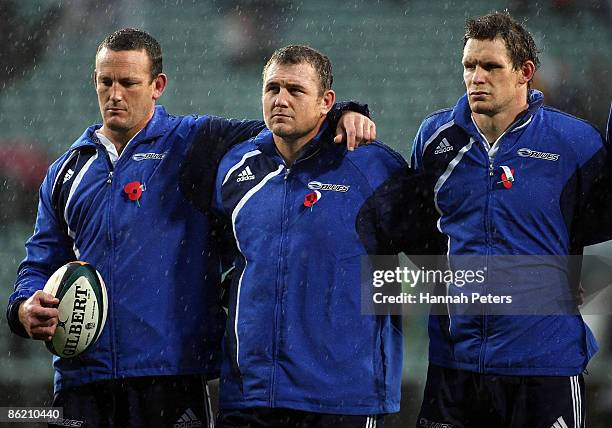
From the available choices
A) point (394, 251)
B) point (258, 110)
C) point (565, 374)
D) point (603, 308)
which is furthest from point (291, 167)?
point (258, 110)

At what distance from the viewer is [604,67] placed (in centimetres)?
905

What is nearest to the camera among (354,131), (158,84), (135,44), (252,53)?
(354,131)

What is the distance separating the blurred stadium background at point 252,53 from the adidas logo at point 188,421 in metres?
4.91

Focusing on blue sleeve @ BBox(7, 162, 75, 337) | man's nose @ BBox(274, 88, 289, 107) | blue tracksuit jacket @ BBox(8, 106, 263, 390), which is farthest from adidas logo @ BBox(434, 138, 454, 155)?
blue sleeve @ BBox(7, 162, 75, 337)

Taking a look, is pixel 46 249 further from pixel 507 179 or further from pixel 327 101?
pixel 507 179

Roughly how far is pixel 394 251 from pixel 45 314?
1.37 m

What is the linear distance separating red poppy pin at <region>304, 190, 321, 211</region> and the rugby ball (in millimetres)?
881

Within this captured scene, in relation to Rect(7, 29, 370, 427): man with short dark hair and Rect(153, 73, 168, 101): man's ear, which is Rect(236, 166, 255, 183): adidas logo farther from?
Rect(153, 73, 168, 101): man's ear

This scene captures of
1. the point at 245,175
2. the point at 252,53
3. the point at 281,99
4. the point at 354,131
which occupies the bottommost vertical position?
the point at 245,175

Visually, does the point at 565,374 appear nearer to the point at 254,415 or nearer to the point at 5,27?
the point at 254,415

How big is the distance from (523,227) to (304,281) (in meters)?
0.87

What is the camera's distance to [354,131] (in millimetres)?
4090

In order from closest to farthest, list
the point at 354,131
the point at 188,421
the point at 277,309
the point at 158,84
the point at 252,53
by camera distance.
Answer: the point at 277,309 → the point at 354,131 → the point at 188,421 → the point at 158,84 → the point at 252,53

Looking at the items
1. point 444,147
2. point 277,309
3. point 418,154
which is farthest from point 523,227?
point 277,309
